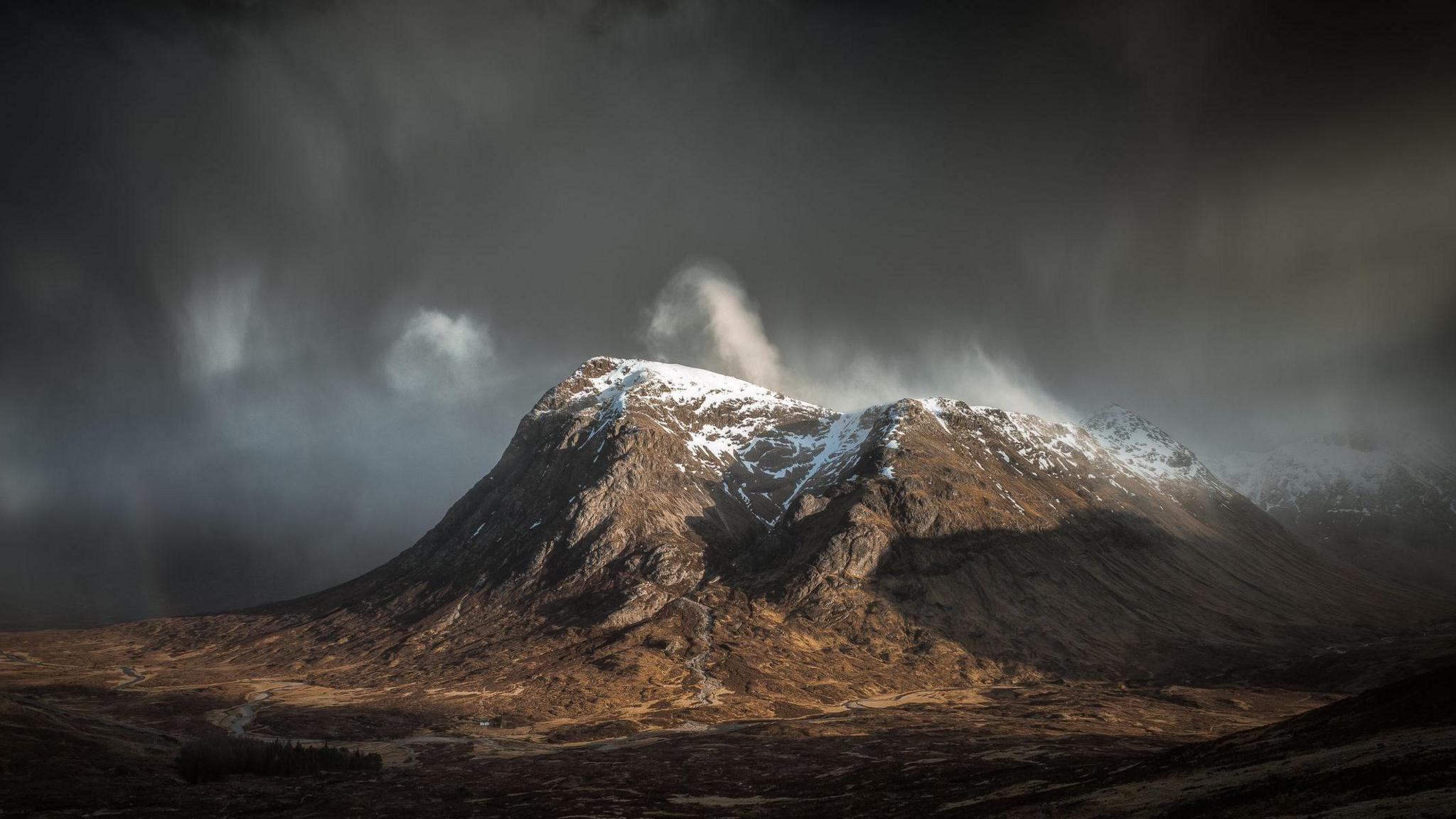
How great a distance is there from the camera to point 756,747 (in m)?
118

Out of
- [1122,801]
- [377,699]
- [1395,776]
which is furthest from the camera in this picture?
[377,699]

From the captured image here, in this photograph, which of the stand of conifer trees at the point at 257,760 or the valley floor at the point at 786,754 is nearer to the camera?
the valley floor at the point at 786,754

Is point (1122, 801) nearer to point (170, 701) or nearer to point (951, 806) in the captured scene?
point (951, 806)

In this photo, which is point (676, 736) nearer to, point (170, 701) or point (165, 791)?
point (165, 791)

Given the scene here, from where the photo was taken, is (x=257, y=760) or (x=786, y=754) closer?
(x=257, y=760)

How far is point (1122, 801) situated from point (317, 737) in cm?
13576

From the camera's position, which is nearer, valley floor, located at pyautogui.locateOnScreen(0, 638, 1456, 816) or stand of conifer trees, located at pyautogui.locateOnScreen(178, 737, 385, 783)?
valley floor, located at pyautogui.locateOnScreen(0, 638, 1456, 816)

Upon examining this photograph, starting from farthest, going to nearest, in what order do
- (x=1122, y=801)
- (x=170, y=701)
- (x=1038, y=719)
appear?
(x=170, y=701)
(x=1038, y=719)
(x=1122, y=801)

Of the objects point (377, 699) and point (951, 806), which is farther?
point (377, 699)

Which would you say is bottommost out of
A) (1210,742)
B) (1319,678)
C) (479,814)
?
(1319,678)

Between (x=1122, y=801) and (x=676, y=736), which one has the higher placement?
(x=1122, y=801)

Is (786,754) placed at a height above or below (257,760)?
below

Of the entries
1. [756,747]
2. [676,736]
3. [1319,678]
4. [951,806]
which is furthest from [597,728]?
[1319,678]

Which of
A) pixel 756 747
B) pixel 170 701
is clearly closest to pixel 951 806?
pixel 756 747
